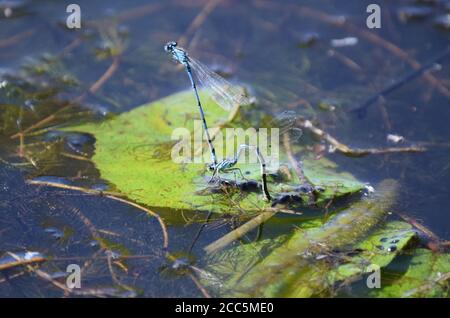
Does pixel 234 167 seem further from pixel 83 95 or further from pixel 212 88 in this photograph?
pixel 83 95

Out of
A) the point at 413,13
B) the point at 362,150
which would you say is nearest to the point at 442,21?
the point at 413,13

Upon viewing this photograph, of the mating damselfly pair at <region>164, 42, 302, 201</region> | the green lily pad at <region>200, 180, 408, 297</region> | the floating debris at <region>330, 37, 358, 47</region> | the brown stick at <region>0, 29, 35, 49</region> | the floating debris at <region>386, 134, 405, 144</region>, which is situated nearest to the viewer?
the green lily pad at <region>200, 180, 408, 297</region>

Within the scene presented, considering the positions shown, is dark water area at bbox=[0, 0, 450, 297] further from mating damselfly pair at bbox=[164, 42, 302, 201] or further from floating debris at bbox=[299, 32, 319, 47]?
mating damselfly pair at bbox=[164, 42, 302, 201]

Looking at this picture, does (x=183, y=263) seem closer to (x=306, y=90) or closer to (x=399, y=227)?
(x=399, y=227)

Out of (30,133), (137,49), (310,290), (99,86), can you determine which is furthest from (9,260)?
(137,49)

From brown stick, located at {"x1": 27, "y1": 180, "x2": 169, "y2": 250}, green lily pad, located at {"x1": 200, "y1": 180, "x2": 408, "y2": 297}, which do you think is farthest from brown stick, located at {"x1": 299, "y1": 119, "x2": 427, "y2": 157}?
brown stick, located at {"x1": 27, "y1": 180, "x2": 169, "y2": 250}

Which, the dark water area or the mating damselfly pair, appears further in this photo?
the mating damselfly pair
